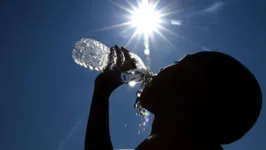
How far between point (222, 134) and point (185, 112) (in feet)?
1.15

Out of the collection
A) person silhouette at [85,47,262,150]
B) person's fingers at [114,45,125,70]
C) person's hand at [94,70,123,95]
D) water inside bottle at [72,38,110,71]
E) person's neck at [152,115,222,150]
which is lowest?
person's neck at [152,115,222,150]

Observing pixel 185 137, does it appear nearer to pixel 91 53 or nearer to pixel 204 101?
pixel 204 101

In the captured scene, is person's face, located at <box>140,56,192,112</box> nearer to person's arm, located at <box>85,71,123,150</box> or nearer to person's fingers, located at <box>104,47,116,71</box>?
person's arm, located at <box>85,71,123,150</box>

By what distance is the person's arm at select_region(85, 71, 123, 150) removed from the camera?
9.95 feet

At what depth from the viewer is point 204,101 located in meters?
2.47

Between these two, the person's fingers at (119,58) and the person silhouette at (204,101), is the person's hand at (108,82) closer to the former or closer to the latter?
the person's fingers at (119,58)

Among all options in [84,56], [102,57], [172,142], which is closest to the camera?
[172,142]

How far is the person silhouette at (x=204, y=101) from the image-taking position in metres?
2.38

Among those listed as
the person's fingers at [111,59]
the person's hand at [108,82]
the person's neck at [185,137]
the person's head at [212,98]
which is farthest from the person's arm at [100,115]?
the person's neck at [185,137]

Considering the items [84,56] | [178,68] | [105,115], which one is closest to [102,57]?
[84,56]

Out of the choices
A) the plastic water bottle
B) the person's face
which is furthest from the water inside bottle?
the person's face

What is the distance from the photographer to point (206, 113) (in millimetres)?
2455

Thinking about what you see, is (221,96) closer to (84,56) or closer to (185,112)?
(185,112)

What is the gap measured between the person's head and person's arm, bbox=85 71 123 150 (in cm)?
65
